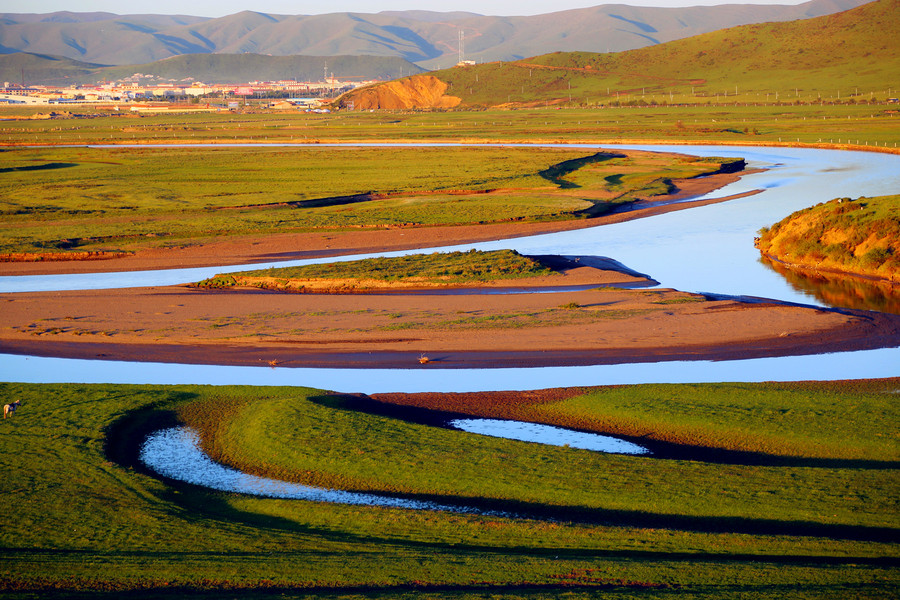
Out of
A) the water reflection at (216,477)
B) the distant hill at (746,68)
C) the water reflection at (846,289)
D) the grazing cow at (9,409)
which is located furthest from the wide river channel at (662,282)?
the distant hill at (746,68)

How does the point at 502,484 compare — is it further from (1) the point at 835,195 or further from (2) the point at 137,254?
(1) the point at 835,195

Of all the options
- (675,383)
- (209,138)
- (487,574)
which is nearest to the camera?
(487,574)

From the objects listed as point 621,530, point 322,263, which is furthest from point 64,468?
point 322,263

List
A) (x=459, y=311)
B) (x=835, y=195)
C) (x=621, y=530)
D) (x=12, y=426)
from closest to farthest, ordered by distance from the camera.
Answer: (x=621, y=530), (x=12, y=426), (x=459, y=311), (x=835, y=195)

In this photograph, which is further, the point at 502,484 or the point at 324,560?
the point at 502,484

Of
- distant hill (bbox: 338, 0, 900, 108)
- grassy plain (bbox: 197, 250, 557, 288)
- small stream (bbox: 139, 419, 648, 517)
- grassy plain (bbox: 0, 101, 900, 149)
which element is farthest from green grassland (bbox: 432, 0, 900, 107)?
small stream (bbox: 139, 419, 648, 517)

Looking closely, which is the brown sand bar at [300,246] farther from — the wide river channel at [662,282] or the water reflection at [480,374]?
the water reflection at [480,374]
